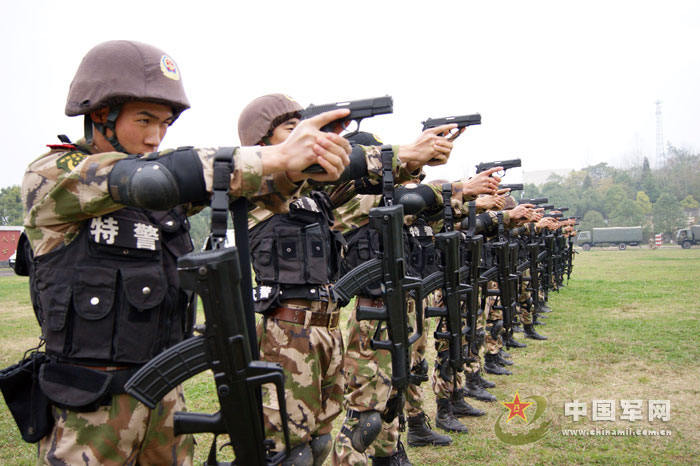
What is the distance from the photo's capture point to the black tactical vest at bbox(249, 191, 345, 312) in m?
3.07

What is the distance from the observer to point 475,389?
6.36m

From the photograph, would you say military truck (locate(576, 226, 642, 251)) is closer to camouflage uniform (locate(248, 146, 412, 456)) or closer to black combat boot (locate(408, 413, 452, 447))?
black combat boot (locate(408, 413, 452, 447))

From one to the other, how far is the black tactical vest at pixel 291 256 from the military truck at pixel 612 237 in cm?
5238

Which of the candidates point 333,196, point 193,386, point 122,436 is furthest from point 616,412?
point 122,436

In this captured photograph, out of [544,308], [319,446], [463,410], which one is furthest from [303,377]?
[544,308]

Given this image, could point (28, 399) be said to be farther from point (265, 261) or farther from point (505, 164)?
point (505, 164)

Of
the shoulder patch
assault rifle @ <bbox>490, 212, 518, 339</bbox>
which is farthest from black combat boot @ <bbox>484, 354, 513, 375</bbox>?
the shoulder patch

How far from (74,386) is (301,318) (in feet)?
4.47

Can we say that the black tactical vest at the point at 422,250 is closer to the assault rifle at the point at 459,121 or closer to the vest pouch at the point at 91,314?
the assault rifle at the point at 459,121

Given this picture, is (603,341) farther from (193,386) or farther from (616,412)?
(193,386)

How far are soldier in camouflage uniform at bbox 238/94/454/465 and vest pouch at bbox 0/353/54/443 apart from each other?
1178 millimetres

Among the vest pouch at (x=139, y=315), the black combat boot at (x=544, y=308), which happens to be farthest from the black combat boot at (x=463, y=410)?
the black combat boot at (x=544, y=308)

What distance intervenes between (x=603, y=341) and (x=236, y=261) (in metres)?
8.87

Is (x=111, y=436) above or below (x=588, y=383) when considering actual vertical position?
above
